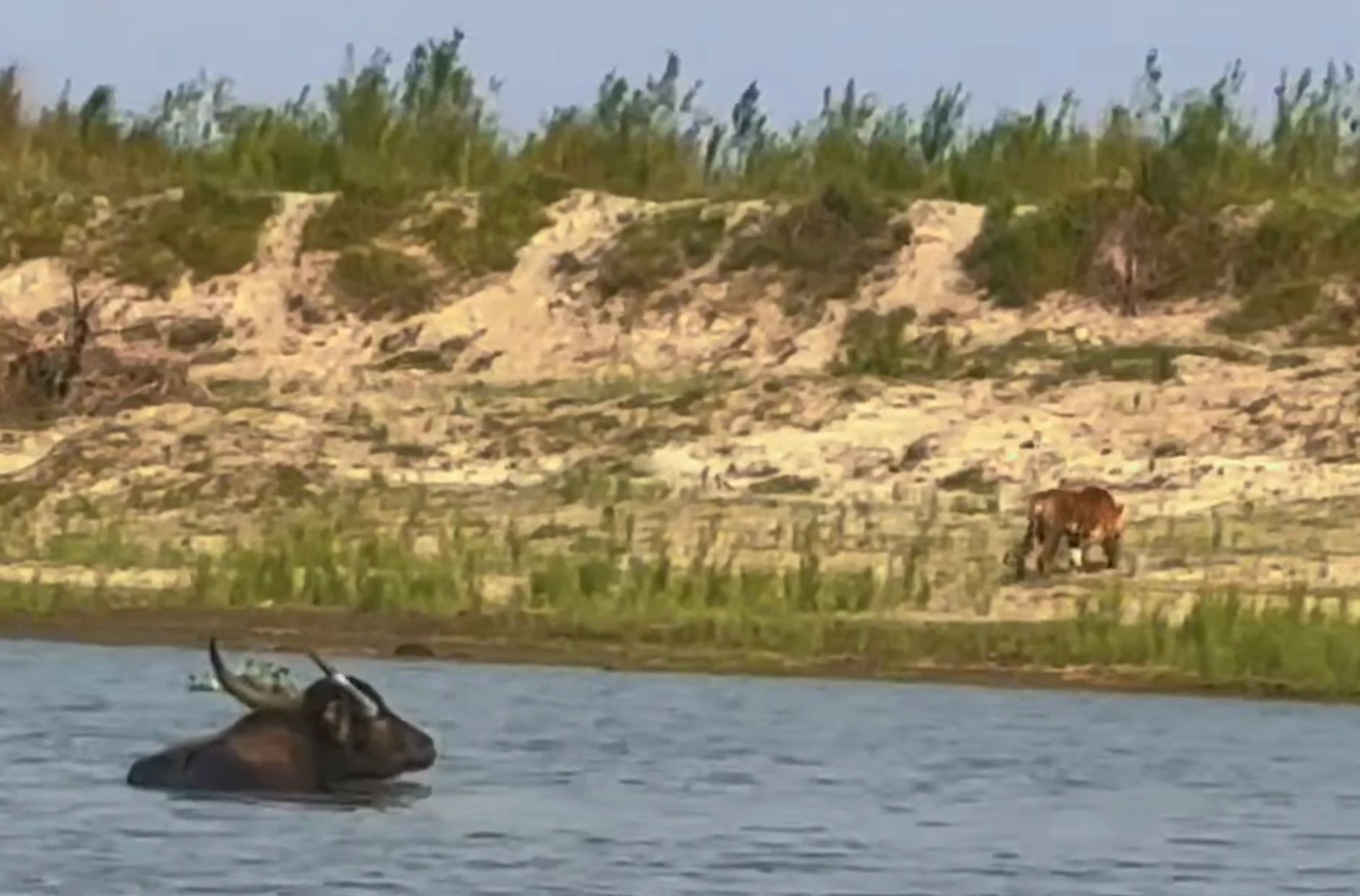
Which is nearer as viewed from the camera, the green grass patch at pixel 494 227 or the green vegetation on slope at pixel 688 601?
the green vegetation on slope at pixel 688 601

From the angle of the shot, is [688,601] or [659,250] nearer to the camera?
[688,601]

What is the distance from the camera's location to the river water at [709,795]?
13.2 metres

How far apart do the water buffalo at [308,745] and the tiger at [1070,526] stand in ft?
16.3

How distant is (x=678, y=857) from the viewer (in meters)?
13.5

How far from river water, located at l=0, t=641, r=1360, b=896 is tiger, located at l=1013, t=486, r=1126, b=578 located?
1.56 meters

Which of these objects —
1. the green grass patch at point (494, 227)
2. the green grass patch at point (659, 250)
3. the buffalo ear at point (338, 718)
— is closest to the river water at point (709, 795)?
the buffalo ear at point (338, 718)

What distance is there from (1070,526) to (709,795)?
4.45 m

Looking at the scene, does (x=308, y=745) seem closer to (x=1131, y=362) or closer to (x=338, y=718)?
(x=338, y=718)

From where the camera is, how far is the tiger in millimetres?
19000

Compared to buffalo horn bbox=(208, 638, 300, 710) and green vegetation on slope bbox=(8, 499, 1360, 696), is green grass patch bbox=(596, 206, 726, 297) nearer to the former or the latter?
green vegetation on slope bbox=(8, 499, 1360, 696)

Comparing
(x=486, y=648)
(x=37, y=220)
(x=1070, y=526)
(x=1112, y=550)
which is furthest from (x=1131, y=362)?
(x=37, y=220)

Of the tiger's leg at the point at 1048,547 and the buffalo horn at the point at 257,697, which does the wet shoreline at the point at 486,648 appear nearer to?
the tiger's leg at the point at 1048,547

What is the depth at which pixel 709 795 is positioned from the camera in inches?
588

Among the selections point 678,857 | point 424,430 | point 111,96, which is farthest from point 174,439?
point 678,857
